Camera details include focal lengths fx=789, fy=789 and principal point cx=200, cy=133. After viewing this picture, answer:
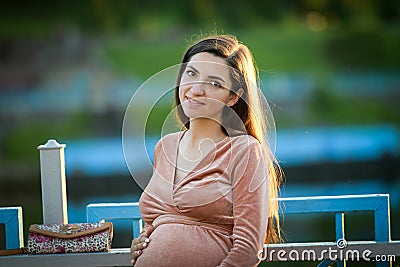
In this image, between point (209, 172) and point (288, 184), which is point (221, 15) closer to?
point (288, 184)

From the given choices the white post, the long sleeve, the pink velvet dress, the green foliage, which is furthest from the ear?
the green foliage

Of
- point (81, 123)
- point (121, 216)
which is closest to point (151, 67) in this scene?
point (81, 123)

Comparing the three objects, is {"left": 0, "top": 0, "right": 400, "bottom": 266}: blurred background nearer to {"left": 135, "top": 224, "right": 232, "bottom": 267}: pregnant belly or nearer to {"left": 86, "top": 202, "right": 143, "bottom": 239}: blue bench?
{"left": 86, "top": 202, "right": 143, "bottom": 239}: blue bench

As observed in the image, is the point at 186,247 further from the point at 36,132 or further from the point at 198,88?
the point at 36,132

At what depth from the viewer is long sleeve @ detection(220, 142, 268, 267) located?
1.96m

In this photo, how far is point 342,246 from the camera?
248 cm

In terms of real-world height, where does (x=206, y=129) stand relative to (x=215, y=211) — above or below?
above

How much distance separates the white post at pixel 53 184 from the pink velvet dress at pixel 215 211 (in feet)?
1.83

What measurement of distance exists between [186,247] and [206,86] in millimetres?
430

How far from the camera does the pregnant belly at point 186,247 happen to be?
80.0 inches

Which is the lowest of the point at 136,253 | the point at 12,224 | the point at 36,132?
the point at 136,253

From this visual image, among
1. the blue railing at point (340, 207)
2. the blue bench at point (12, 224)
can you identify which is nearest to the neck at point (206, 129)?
the blue railing at point (340, 207)

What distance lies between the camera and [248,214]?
6.45 feet

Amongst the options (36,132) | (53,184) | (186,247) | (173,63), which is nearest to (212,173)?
(186,247)
